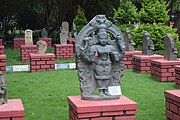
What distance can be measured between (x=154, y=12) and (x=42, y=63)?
5.82m

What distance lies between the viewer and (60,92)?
829cm

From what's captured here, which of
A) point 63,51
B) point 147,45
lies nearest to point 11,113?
point 147,45

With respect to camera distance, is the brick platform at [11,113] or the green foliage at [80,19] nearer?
the brick platform at [11,113]

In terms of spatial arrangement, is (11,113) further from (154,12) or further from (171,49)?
(154,12)

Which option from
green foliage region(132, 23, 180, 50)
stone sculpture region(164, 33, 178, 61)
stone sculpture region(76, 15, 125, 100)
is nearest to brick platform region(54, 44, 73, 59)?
green foliage region(132, 23, 180, 50)

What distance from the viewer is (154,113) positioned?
6.39 m

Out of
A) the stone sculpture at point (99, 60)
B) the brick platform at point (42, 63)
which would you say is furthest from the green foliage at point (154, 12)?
the stone sculpture at point (99, 60)

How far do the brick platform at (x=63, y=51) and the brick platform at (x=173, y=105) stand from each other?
10.9m

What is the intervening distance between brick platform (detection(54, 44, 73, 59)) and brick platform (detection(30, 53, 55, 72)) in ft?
Answer: 13.6

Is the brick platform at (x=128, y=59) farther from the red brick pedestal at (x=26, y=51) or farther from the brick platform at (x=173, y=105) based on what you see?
the brick platform at (x=173, y=105)

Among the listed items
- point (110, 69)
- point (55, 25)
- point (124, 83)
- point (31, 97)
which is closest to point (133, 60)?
point (124, 83)

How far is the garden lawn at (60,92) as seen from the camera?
646cm

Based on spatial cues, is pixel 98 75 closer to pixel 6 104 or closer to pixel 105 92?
pixel 105 92

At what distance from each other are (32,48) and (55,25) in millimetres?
10259
